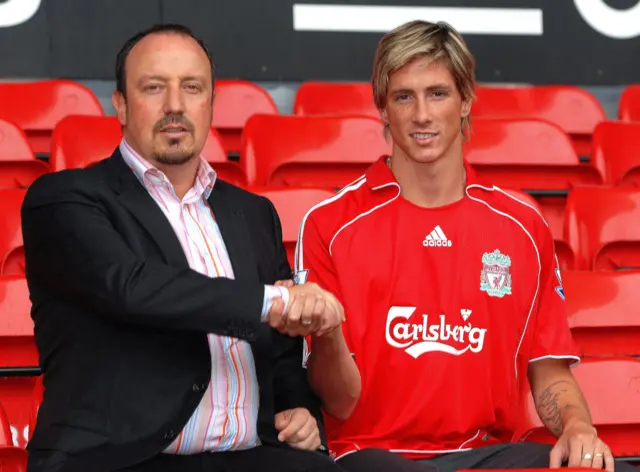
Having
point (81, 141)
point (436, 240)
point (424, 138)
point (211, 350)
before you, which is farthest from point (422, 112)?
point (81, 141)

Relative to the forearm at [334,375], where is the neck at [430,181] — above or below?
above

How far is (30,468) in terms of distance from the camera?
188cm

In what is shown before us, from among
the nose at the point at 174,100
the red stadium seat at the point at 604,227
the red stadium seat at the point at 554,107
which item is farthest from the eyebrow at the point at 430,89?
the red stadium seat at the point at 554,107

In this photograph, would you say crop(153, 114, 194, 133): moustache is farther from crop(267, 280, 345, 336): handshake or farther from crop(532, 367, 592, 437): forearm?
crop(532, 367, 592, 437): forearm

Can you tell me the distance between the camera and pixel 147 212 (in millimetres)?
2037

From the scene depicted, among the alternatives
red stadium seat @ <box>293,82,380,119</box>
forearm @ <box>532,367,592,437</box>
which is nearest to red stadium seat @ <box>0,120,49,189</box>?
red stadium seat @ <box>293,82,380,119</box>

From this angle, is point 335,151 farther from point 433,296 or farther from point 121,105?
point 121,105

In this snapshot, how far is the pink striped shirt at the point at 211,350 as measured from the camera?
6.42ft

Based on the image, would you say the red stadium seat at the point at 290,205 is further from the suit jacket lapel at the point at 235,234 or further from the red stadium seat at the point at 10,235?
the suit jacket lapel at the point at 235,234

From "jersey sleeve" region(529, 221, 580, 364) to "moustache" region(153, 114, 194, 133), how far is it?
83 centimetres

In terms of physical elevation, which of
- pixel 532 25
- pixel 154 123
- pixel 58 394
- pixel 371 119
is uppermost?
pixel 532 25

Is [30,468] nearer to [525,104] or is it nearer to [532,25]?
[525,104]

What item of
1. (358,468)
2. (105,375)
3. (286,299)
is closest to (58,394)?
(105,375)

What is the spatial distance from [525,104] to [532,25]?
0.46 m
